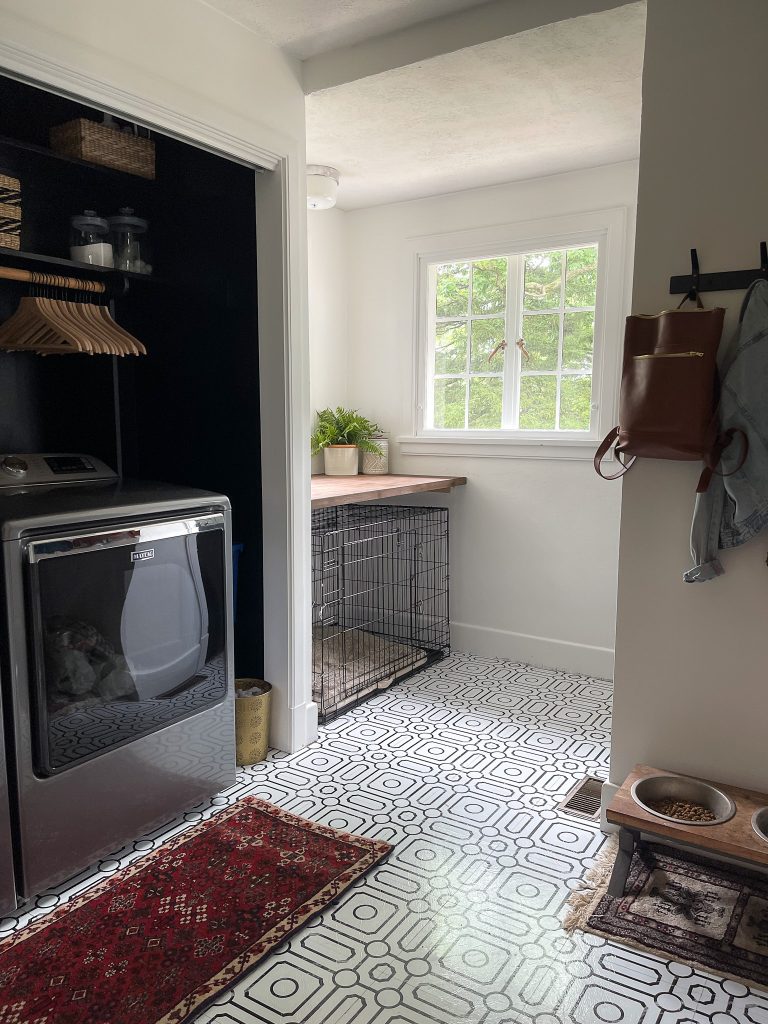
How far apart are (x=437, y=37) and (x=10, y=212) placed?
134cm

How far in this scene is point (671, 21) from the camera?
1903mm

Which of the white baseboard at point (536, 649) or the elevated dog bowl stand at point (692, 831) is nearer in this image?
the elevated dog bowl stand at point (692, 831)

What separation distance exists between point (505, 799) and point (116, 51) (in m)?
2.40

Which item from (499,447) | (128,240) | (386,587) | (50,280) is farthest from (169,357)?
(386,587)

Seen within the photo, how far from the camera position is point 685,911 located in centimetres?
182

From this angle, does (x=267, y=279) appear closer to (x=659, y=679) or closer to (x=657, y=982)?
(x=659, y=679)

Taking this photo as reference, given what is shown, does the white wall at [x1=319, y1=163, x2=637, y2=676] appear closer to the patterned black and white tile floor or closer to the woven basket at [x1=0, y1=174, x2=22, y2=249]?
the patterned black and white tile floor

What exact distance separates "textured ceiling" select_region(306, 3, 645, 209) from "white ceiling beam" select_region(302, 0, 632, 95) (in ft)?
0.09

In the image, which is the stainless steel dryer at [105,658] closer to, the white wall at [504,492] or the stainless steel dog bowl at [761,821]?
the stainless steel dog bowl at [761,821]

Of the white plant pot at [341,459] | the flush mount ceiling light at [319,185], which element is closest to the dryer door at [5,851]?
the white plant pot at [341,459]

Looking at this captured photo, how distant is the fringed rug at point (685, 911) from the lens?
Result: 1683 mm

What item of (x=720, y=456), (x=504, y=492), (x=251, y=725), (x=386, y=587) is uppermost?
(x=720, y=456)

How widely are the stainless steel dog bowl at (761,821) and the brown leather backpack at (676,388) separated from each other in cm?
80

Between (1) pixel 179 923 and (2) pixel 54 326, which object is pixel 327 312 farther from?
(1) pixel 179 923
